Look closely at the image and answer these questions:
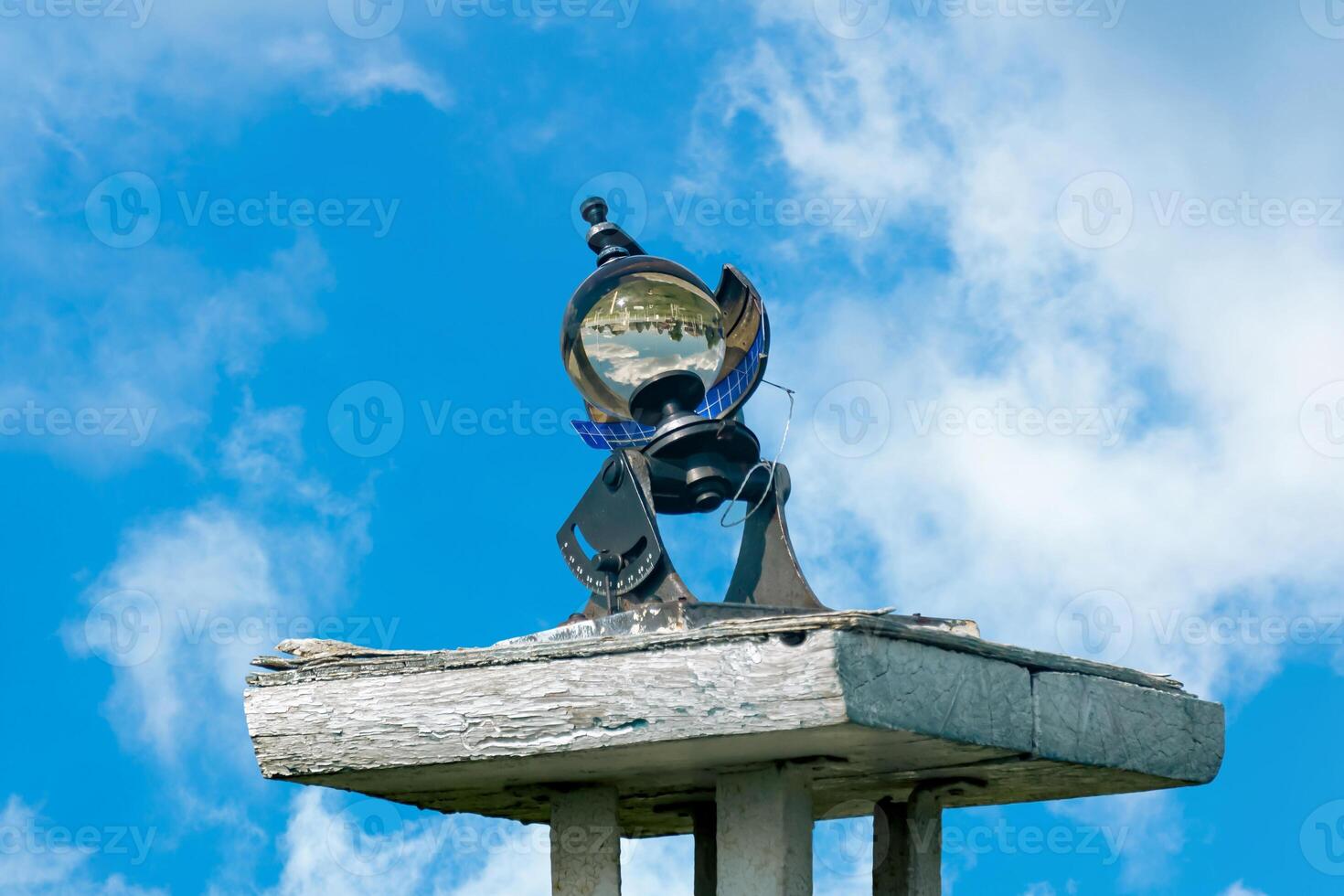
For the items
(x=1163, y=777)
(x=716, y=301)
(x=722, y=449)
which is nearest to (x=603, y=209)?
(x=716, y=301)

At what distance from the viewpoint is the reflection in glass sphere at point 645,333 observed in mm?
7672

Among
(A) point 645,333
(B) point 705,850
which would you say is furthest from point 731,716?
(A) point 645,333

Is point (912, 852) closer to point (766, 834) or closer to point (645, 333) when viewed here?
point (766, 834)

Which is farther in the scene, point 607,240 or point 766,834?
point 607,240

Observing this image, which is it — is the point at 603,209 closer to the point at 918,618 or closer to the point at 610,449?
the point at 610,449

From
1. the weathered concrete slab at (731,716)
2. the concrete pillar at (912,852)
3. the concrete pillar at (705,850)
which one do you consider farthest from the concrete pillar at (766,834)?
the concrete pillar at (705,850)

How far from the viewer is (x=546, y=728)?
651 cm

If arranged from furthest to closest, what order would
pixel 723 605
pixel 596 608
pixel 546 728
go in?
1. pixel 596 608
2. pixel 723 605
3. pixel 546 728

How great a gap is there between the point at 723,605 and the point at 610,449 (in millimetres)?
1241

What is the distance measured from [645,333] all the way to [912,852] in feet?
6.93

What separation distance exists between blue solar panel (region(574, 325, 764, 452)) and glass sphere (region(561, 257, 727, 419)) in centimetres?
12

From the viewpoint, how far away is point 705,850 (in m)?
7.85

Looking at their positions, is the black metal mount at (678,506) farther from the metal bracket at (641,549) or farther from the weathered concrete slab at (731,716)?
the weathered concrete slab at (731,716)

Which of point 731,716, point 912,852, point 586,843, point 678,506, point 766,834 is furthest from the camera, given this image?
point 678,506
